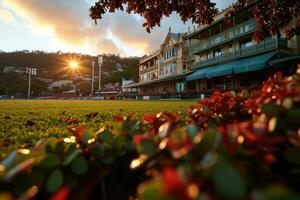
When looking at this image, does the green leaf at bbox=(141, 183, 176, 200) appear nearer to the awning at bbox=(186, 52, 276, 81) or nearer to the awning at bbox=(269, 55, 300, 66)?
the awning at bbox=(269, 55, 300, 66)

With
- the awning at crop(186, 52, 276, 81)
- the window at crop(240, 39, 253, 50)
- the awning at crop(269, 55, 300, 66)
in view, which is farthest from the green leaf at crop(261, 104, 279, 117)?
the window at crop(240, 39, 253, 50)

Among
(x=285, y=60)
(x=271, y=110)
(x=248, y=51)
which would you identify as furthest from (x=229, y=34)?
(x=271, y=110)

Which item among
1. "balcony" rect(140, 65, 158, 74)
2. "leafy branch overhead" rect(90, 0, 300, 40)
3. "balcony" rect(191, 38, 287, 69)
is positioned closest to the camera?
"leafy branch overhead" rect(90, 0, 300, 40)

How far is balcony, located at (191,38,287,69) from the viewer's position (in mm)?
25578

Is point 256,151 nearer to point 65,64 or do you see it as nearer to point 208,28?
point 208,28

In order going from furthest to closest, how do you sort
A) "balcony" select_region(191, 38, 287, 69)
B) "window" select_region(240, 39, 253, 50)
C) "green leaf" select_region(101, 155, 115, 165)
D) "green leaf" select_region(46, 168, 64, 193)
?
"window" select_region(240, 39, 253, 50), "balcony" select_region(191, 38, 287, 69), "green leaf" select_region(101, 155, 115, 165), "green leaf" select_region(46, 168, 64, 193)

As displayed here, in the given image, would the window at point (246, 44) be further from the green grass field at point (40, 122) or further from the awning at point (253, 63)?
the green grass field at point (40, 122)

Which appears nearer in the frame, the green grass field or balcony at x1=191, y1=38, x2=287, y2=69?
the green grass field

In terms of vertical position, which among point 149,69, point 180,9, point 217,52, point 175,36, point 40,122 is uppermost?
point 175,36

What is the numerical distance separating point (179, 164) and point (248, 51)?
96.8ft

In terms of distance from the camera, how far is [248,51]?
28.2 meters

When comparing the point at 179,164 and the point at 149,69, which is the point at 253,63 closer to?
the point at 179,164

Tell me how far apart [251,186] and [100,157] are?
58 centimetres

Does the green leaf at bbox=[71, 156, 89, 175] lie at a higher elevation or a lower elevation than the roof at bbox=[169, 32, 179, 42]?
lower
